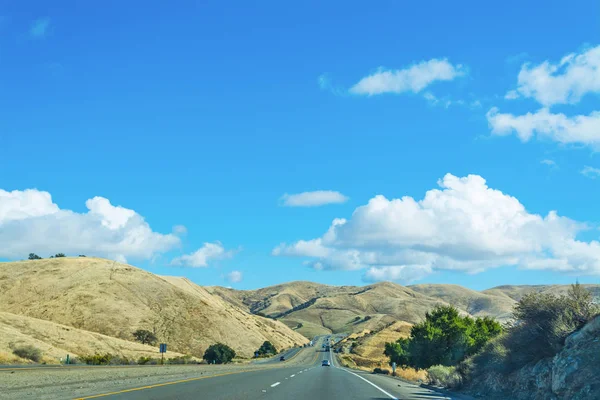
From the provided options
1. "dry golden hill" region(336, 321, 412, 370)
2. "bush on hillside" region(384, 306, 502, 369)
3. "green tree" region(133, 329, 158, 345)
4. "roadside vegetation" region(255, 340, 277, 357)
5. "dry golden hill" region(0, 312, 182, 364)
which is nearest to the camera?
"bush on hillside" region(384, 306, 502, 369)

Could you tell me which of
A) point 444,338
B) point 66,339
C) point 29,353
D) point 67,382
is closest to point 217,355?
point 66,339

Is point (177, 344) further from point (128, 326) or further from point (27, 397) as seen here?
point (27, 397)

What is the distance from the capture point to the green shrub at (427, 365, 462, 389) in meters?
26.0

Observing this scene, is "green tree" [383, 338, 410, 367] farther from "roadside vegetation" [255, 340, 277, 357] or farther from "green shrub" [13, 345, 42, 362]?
"green shrub" [13, 345, 42, 362]

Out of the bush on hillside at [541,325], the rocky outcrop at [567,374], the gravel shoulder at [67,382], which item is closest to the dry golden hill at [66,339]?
the gravel shoulder at [67,382]

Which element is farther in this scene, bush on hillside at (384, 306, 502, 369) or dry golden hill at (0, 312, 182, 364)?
dry golden hill at (0, 312, 182, 364)

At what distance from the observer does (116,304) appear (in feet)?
388

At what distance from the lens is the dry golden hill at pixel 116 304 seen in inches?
4343

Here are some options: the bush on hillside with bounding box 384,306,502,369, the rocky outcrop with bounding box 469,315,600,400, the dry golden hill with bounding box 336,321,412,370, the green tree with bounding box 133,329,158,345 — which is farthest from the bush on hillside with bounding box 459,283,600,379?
the green tree with bounding box 133,329,158,345

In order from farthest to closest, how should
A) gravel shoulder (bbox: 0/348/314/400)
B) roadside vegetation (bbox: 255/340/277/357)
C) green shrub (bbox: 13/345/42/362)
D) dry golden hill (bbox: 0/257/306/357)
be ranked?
roadside vegetation (bbox: 255/340/277/357) < dry golden hill (bbox: 0/257/306/357) < green shrub (bbox: 13/345/42/362) < gravel shoulder (bbox: 0/348/314/400)

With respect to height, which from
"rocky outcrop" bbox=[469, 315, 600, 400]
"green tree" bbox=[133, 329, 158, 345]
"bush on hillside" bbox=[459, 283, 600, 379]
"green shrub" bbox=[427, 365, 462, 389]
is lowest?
"green shrub" bbox=[427, 365, 462, 389]

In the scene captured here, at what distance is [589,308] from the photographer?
19.0 m

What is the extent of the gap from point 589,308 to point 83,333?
276 ft

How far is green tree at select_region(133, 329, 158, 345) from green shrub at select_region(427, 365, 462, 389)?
84918mm
